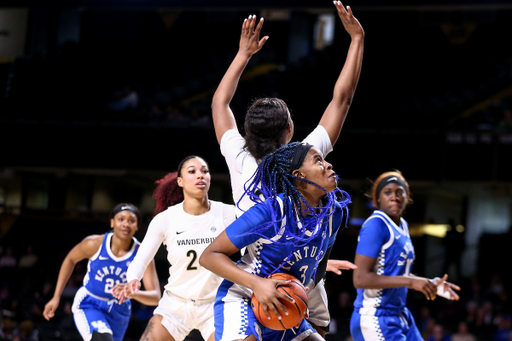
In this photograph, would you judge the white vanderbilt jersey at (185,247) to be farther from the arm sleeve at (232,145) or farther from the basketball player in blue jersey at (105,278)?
the basketball player in blue jersey at (105,278)

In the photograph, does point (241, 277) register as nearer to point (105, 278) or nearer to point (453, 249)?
point (105, 278)

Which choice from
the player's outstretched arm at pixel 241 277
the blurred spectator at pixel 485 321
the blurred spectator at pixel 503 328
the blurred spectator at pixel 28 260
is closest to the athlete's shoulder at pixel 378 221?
A: the player's outstretched arm at pixel 241 277

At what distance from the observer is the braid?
115 inches

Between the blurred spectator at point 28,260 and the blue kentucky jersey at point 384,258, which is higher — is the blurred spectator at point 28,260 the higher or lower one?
the higher one

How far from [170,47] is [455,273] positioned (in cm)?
1040

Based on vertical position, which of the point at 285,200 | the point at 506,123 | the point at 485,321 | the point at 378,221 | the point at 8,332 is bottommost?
the point at 8,332

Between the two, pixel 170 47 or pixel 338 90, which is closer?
pixel 338 90

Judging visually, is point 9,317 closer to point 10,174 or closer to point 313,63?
point 10,174

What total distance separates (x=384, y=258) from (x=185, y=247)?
4.72 feet

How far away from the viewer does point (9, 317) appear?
11.1 m

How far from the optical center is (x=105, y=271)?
5.70 meters

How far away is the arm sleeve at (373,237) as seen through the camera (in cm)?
446

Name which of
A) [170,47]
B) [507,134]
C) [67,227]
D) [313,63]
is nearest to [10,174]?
[67,227]

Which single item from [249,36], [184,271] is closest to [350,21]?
[249,36]
